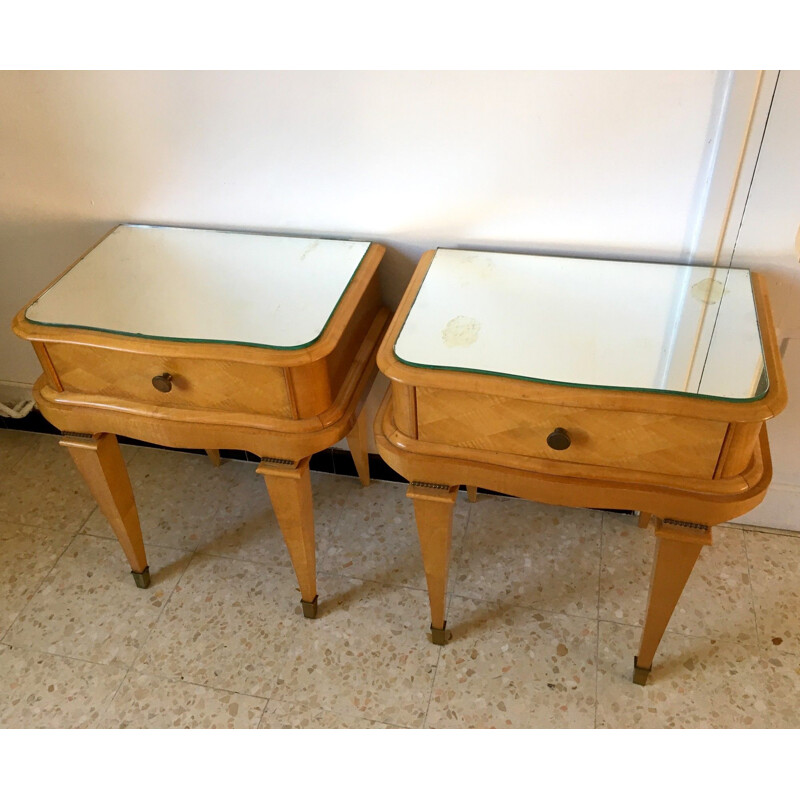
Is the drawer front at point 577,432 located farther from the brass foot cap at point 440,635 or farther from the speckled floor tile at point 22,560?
the speckled floor tile at point 22,560

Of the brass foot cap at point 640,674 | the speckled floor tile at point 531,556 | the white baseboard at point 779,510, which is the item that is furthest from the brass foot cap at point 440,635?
the white baseboard at point 779,510

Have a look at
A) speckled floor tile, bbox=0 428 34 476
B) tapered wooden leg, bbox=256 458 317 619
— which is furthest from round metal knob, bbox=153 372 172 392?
speckled floor tile, bbox=0 428 34 476

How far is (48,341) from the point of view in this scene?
44.9 inches

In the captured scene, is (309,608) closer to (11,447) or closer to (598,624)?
(598,624)

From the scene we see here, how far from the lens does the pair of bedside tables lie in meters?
0.98

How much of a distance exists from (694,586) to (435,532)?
0.62 meters

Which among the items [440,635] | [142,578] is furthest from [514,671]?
[142,578]

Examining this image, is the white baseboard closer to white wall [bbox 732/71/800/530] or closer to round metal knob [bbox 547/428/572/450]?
white wall [bbox 732/71/800/530]

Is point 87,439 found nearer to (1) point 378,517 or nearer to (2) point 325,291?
(2) point 325,291

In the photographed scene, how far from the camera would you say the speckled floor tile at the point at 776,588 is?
135cm

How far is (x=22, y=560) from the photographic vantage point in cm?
158

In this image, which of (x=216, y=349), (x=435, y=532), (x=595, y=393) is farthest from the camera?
(x=435, y=532)
